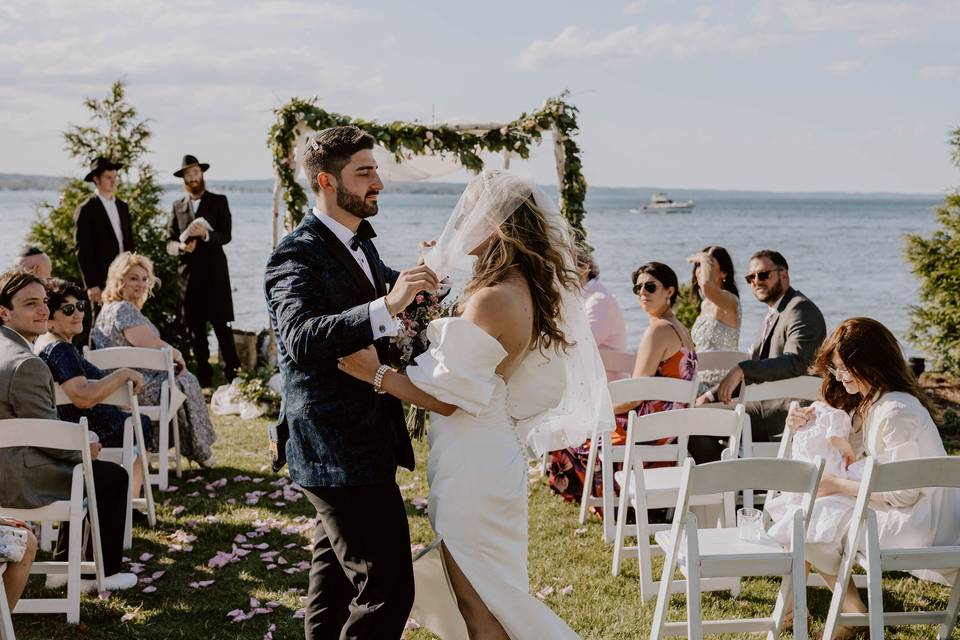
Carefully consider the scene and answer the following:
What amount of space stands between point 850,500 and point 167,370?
4.43 meters

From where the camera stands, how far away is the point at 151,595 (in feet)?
15.5

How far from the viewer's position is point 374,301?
2.84m

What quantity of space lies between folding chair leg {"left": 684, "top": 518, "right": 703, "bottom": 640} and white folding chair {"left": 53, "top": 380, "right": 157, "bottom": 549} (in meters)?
3.15

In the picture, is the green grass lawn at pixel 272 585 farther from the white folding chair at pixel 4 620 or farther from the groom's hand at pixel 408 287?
the groom's hand at pixel 408 287

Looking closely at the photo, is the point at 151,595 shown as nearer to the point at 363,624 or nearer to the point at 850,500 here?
the point at 363,624

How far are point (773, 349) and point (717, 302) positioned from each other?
107 centimetres

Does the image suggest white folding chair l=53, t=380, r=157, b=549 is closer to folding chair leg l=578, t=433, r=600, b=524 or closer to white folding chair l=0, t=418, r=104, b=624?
white folding chair l=0, t=418, r=104, b=624

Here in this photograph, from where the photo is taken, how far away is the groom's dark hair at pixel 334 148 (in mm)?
3043

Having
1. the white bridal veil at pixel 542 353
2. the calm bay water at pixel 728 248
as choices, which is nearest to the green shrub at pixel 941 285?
the calm bay water at pixel 728 248

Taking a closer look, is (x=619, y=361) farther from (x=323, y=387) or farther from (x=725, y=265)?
(x=323, y=387)

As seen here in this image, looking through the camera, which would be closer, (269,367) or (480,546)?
(480,546)

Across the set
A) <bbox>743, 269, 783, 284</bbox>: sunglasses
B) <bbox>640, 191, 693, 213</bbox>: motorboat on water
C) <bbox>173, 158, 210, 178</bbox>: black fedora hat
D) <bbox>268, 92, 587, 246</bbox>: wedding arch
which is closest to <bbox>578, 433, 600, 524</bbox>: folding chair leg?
<bbox>743, 269, 783, 284</bbox>: sunglasses

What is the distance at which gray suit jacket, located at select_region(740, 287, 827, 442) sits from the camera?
5.81m

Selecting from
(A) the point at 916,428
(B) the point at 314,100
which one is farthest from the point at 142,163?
(A) the point at 916,428
